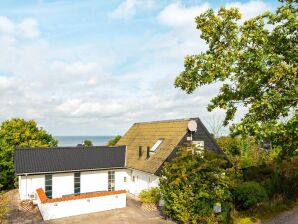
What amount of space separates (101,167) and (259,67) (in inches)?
879

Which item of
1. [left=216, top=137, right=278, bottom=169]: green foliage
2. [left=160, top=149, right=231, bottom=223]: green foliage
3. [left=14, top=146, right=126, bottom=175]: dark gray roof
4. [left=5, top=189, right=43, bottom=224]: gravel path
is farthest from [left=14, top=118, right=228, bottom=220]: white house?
[left=160, top=149, right=231, bottom=223]: green foliage

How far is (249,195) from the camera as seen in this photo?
2203 centimetres

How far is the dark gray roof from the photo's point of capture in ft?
90.7

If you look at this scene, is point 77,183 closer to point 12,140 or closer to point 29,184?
point 29,184

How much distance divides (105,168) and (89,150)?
2.86m

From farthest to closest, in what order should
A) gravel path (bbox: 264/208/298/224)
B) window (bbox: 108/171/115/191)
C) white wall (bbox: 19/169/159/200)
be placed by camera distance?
window (bbox: 108/171/115/191) < white wall (bbox: 19/169/159/200) < gravel path (bbox: 264/208/298/224)

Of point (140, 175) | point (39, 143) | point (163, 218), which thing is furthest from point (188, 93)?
point (39, 143)

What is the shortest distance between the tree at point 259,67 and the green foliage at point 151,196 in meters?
13.8

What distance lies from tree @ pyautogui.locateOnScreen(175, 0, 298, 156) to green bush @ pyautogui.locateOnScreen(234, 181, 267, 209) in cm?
837

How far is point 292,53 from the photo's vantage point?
12711 mm

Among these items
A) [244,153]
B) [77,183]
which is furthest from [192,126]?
[77,183]

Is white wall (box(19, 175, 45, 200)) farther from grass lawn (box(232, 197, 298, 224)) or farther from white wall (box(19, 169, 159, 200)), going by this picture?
grass lawn (box(232, 197, 298, 224))

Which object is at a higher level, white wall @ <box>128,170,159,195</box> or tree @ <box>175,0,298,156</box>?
tree @ <box>175,0,298,156</box>

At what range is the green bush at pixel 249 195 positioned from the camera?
22.1 meters
